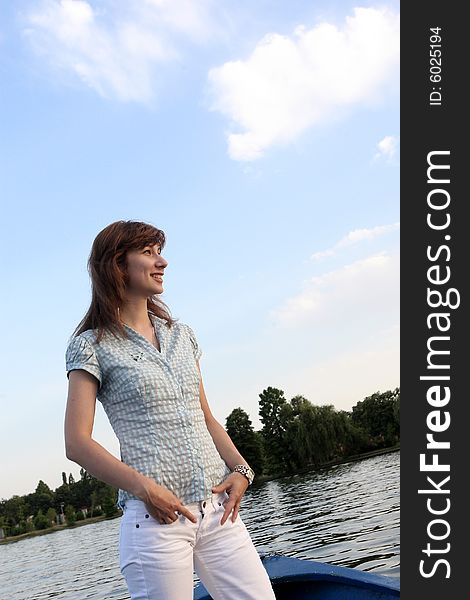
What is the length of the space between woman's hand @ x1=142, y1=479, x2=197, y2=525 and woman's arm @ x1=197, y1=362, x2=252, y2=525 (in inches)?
8.7

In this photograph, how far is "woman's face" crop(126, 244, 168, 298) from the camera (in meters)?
2.49

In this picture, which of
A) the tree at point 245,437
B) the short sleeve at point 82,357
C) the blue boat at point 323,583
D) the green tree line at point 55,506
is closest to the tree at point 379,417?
the tree at point 245,437

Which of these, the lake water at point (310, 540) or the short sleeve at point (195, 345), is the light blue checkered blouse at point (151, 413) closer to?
the short sleeve at point (195, 345)

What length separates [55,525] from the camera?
80.9 meters

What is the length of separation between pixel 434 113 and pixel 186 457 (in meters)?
2.04

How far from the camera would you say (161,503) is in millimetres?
2148

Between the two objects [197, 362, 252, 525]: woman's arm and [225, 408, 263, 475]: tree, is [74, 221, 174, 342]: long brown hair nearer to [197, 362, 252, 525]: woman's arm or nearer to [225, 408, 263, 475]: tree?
[197, 362, 252, 525]: woman's arm

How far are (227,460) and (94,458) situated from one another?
60 centimetres

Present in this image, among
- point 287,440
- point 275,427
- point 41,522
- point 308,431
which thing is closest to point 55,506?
point 41,522

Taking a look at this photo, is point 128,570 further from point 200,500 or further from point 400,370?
point 400,370

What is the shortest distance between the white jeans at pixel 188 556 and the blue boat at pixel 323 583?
1.15 metres

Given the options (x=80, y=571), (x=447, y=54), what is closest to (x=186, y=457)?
(x=447, y=54)

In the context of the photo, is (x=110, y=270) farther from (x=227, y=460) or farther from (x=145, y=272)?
(x=227, y=460)

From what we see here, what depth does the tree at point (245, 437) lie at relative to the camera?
60.2 metres
